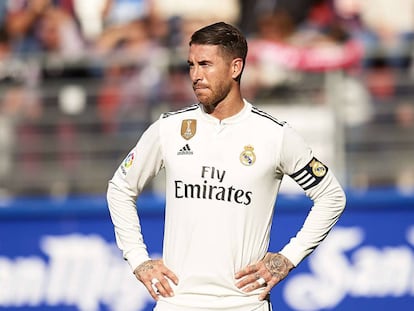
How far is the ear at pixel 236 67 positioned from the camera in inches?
199

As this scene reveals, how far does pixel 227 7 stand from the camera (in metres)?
10.6

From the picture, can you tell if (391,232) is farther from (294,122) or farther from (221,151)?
(221,151)

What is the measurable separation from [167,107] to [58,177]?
1226 millimetres

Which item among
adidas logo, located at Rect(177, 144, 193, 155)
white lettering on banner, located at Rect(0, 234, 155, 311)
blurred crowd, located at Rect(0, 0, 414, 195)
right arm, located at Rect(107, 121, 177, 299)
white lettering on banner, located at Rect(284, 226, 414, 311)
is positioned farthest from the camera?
blurred crowd, located at Rect(0, 0, 414, 195)

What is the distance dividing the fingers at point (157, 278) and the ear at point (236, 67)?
3.34ft

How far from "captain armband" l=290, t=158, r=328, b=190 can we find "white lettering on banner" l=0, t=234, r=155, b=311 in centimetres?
415

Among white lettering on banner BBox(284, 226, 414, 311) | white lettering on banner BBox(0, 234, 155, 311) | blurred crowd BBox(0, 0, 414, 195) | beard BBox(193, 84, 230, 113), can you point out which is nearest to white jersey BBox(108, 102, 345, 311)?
beard BBox(193, 84, 230, 113)

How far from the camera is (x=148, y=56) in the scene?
31.7 ft

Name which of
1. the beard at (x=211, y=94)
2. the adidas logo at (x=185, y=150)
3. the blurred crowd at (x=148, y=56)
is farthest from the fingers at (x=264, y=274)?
the blurred crowd at (x=148, y=56)

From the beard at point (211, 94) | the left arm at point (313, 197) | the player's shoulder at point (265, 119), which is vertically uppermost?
the beard at point (211, 94)

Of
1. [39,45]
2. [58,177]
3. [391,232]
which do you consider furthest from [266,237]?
[39,45]

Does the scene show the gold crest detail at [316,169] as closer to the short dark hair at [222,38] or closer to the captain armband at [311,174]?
the captain armband at [311,174]

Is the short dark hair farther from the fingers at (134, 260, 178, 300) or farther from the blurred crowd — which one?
the blurred crowd

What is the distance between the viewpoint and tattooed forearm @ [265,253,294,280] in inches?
199
